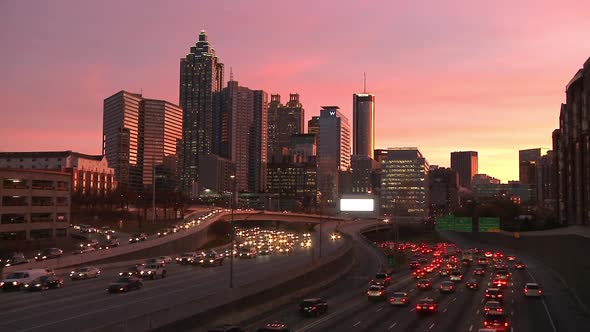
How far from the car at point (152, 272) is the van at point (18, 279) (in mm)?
9959

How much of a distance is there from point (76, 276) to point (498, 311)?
37577 millimetres

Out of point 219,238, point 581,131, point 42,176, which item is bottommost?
point 219,238

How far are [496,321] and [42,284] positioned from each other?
34.1 m

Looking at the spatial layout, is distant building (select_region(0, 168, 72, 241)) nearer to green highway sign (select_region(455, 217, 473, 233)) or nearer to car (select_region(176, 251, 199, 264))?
car (select_region(176, 251, 199, 264))

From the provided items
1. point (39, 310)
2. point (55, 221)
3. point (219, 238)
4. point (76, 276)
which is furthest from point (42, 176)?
point (39, 310)

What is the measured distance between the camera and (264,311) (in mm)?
41375

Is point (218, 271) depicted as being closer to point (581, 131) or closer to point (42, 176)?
point (42, 176)

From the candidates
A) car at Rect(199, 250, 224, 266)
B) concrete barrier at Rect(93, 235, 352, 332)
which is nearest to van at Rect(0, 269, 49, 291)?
concrete barrier at Rect(93, 235, 352, 332)

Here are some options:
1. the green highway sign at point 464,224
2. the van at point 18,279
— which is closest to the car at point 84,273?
the van at point 18,279

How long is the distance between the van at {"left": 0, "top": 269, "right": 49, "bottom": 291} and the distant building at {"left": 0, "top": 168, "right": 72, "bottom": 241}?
144 ft

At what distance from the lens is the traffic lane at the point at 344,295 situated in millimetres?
38844

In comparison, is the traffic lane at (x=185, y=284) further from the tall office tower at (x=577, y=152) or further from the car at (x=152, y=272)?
the tall office tower at (x=577, y=152)

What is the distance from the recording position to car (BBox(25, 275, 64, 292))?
48.8 meters

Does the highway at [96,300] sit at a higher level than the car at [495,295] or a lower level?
higher
